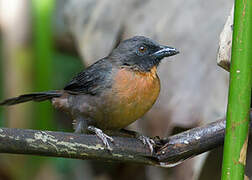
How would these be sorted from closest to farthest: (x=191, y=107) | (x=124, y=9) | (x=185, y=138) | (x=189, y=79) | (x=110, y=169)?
(x=185, y=138) < (x=191, y=107) < (x=189, y=79) < (x=124, y=9) < (x=110, y=169)

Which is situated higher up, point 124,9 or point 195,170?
point 124,9

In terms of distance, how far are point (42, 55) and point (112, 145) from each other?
2.29m

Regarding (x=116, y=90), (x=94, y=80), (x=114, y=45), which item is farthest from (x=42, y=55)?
(x=116, y=90)

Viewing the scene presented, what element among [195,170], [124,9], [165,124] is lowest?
[195,170]

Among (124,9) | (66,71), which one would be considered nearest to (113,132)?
(124,9)

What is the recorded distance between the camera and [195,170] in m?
2.50

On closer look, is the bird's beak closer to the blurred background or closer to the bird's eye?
the bird's eye

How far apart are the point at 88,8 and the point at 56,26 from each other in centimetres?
132

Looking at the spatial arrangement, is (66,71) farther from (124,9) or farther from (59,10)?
(124,9)

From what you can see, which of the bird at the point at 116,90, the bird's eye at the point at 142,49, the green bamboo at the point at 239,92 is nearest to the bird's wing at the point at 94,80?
the bird at the point at 116,90

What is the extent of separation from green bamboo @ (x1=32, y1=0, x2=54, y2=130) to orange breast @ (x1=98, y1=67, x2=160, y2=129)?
122 cm

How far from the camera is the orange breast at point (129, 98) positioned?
2914 millimetres

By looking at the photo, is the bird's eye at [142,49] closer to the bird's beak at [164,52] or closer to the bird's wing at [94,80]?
the bird's beak at [164,52]

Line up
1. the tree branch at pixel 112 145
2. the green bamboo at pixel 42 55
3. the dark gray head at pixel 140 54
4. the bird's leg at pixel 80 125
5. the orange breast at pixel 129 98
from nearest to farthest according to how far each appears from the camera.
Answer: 1. the tree branch at pixel 112 145
2. the orange breast at pixel 129 98
3. the bird's leg at pixel 80 125
4. the dark gray head at pixel 140 54
5. the green bamboo at pixel 42 55
